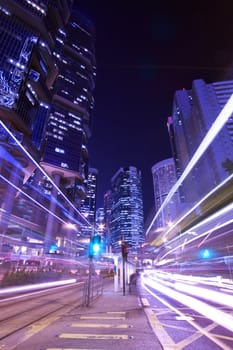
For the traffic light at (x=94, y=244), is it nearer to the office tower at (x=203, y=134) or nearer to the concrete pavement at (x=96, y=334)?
the concrete pavement at (x=96, y=334)

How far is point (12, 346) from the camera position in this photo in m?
5.18

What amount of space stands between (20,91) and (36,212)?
41971 millimetres

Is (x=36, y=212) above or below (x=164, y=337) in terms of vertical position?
above

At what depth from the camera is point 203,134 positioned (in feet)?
262

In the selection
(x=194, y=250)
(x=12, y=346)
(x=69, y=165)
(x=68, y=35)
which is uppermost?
(x=68, y=35)

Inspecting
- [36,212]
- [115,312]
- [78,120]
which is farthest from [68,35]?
[115,312]

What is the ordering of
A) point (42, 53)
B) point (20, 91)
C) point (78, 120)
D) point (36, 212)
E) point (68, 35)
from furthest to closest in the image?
point (68, 35) → point (78, 120) → point (42, 53) → point (36, 212) → point (20, 91)

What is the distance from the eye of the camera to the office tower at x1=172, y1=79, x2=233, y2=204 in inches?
2699

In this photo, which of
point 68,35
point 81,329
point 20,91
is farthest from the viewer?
point 68,35

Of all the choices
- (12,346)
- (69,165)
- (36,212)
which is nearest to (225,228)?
(12,346)

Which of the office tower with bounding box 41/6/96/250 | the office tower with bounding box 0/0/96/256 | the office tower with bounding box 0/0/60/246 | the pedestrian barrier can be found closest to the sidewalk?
the pedestrian barrier

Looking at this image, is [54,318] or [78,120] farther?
[78,120]

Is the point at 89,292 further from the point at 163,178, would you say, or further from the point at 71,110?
the point at 163,178

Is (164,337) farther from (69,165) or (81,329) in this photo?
Answer: (69,165)
